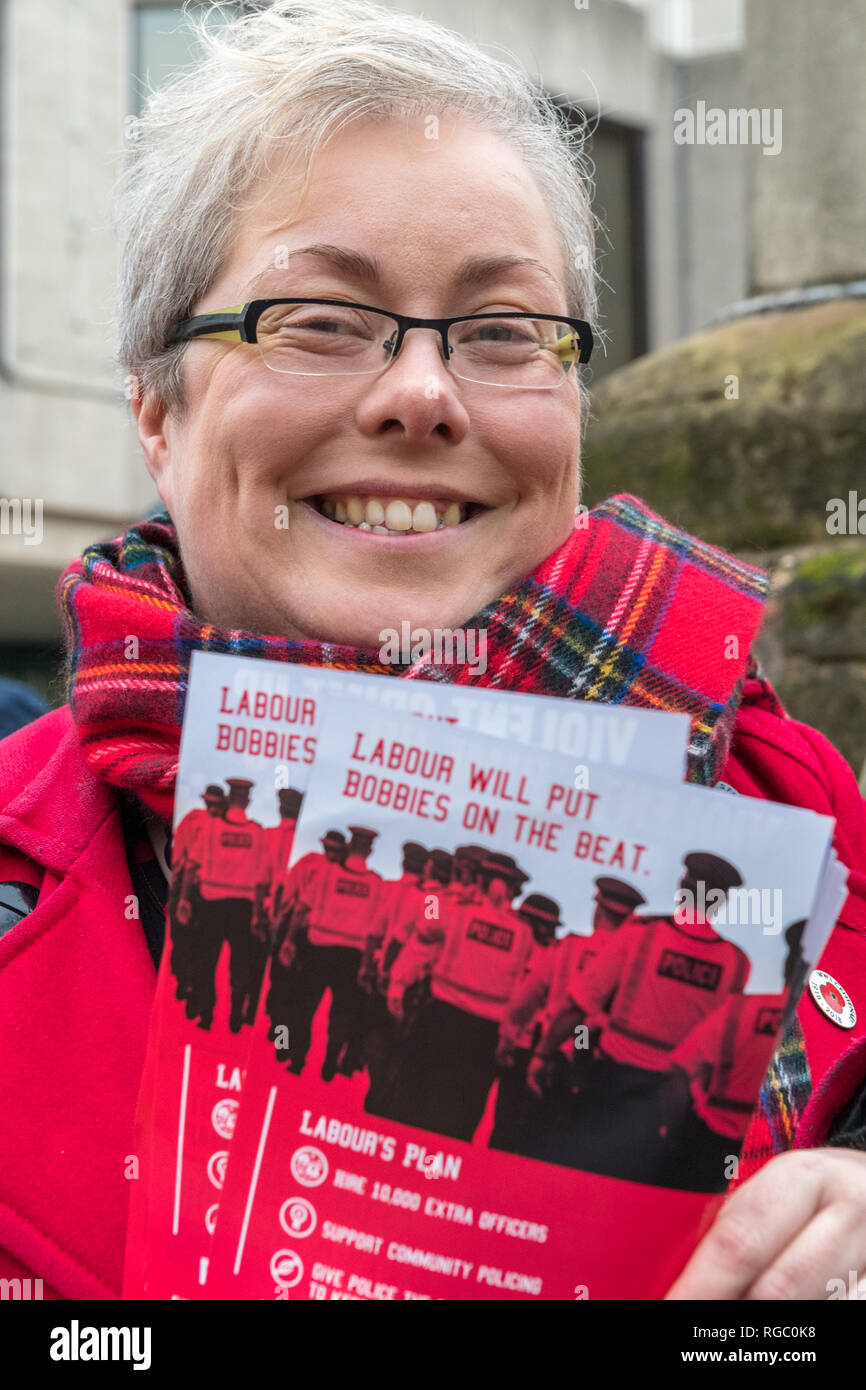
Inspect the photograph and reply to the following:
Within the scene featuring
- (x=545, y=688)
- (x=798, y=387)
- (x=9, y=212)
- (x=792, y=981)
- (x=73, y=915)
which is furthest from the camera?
(x=9, y=212)

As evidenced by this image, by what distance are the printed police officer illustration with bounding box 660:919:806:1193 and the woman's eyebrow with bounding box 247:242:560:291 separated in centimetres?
87

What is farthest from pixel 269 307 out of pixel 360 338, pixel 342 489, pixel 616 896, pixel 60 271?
pixel 60 271

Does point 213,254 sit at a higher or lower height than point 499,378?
higher

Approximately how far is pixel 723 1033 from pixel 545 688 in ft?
2.22

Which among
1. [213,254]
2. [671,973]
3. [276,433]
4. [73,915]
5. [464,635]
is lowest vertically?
[73,915]

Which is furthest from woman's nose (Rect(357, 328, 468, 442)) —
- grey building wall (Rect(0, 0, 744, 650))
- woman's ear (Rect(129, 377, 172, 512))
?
grey building wall (Rect(0, 0, 744, 650))

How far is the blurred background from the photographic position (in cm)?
382

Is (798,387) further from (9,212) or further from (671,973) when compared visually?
(9,212)

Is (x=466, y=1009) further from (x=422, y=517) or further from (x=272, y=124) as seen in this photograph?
(x=272, y=124)

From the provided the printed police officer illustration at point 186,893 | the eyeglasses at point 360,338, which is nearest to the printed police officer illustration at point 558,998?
the printed police officer illustration at point 186,893

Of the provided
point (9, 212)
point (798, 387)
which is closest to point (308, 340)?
point (798, 387)

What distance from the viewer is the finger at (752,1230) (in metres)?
0.90

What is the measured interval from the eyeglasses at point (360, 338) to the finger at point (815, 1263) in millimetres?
909

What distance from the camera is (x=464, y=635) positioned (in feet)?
5.04
